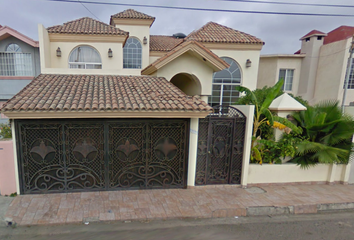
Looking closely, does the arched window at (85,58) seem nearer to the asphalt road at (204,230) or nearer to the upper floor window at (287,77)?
the asphalt road at (204,230)

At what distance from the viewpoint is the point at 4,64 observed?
41.0ft

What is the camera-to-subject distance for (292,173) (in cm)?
618

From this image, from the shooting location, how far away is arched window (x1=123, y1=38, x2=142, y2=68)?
14.1 meters

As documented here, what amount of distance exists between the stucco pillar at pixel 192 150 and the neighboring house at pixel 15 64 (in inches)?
495

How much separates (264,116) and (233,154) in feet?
6.99

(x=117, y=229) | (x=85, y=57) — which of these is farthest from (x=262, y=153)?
(x=85, y=57)

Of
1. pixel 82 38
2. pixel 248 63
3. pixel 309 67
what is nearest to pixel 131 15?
pixel 82 38

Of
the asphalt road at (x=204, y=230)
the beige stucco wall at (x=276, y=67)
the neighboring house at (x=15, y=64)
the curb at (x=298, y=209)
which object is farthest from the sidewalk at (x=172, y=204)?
the beige stucco wall at (x=276, y=67)

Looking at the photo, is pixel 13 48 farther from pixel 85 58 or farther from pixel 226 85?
pixel 226 85

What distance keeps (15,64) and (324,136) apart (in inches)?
683

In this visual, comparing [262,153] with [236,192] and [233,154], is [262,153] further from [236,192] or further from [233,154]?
[236,192]

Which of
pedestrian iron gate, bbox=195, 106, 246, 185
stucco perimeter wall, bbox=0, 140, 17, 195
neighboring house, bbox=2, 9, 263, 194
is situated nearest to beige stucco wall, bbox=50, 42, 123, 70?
neighboring house, bbox=2, 9, 263, 194

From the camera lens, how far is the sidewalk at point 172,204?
4289 mm

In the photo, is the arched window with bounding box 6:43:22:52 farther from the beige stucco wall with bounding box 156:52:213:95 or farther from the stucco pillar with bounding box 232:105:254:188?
the stucco pillar with bounding box 232:105:254:188
